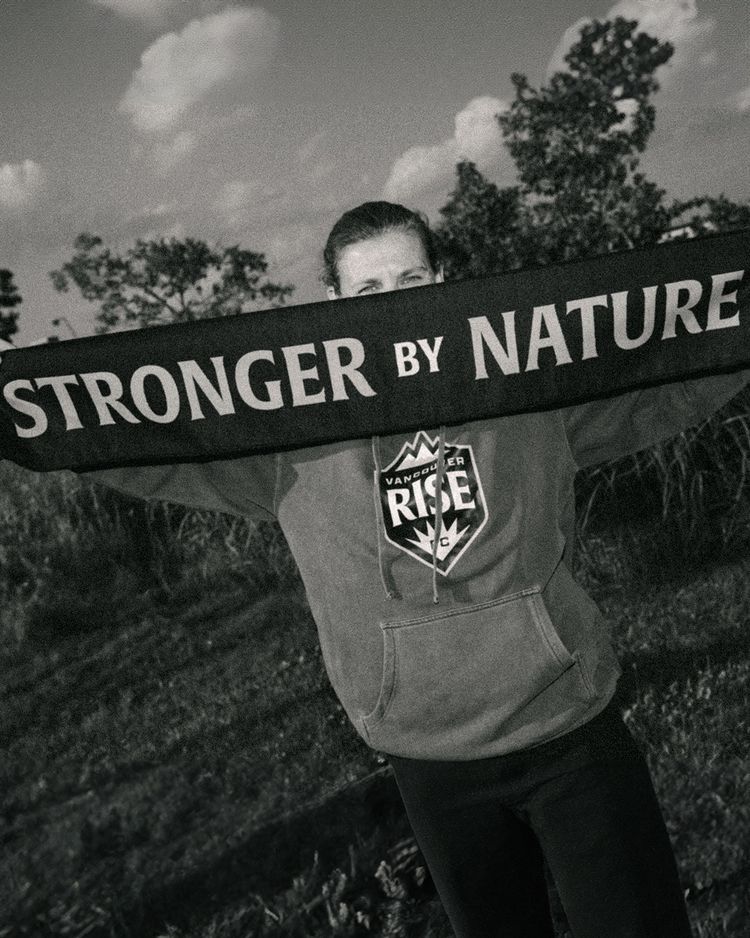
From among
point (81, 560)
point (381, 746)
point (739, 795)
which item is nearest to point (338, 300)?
point (381, 746)

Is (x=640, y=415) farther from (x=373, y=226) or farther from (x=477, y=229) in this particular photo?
(x=477, y=229)

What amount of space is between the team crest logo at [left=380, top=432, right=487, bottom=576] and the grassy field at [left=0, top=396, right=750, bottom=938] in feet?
4.37

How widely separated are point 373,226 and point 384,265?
0.10 meters

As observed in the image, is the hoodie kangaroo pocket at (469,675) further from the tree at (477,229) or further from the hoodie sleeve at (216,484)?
the tree at (477,229)

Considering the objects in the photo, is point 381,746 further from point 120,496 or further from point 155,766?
point 120,496

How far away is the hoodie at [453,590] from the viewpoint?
1692 mm

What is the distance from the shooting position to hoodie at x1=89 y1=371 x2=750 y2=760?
169 centimetres

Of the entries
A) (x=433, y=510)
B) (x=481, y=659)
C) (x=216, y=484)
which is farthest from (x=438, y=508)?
(x=216, y=484)

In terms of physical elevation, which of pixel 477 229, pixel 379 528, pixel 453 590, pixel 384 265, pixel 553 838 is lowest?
pixel 553 838

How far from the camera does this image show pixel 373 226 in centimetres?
184

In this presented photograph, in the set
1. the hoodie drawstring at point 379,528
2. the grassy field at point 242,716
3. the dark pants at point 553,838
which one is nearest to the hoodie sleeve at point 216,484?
the hoodie drawstring at point 379,528

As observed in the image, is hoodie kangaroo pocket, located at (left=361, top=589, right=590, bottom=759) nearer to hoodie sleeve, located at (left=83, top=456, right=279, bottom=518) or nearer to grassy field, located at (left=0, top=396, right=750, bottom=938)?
hoodie sleeve, located at (left=83, top=456, right=279, bottom=518)

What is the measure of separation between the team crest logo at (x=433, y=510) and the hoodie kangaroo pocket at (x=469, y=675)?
0.14 m


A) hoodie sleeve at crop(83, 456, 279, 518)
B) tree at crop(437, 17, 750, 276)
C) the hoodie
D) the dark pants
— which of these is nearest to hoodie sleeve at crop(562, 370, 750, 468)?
the hoodie
